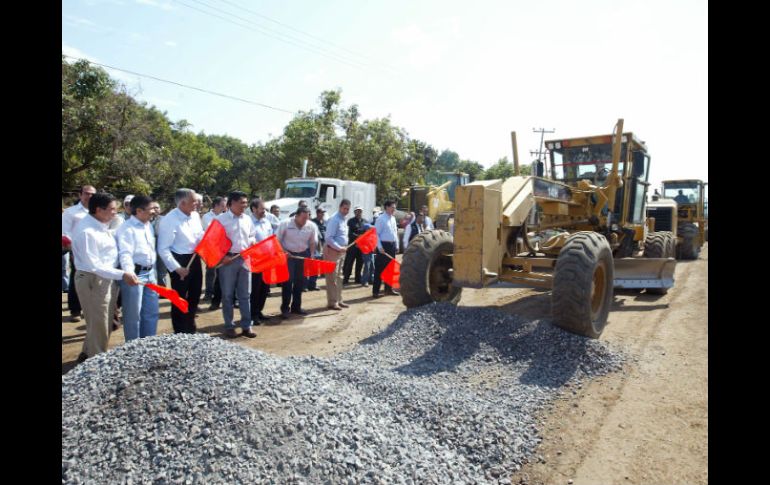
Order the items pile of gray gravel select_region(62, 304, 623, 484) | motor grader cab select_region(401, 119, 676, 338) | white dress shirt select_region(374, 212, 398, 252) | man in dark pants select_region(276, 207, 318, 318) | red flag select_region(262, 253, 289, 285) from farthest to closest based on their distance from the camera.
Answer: white dress shirt select_region(374, 212, 398, 252), man in dark pants select_region(276, 207, 318, 318), red flag select_region(262, 253, 289, 285), motor grader cab select_region(401, 119, 676, 338), pile of gray gravel select_region(62, 304, 623, 484)

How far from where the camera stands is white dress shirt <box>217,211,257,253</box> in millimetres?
6316

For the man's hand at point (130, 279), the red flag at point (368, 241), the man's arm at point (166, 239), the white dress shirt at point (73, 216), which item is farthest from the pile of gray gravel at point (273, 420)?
the red flag at point (368, 241)

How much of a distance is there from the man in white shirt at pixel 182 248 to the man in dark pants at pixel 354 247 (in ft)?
15.5

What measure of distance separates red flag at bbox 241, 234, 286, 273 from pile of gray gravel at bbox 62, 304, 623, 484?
2430 millimetres

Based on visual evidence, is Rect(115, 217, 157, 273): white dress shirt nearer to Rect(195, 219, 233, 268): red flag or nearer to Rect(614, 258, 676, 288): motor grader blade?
Rect(195, 219, 233, 268): red flag

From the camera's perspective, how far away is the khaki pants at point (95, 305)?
4.65m

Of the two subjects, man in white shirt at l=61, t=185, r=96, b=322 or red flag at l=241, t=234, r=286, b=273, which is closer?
man in white shirt at l=61, t=185, r=96, b=322

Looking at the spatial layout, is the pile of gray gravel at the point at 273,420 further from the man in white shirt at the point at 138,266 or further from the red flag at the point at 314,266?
the red flag at the point at 314,266

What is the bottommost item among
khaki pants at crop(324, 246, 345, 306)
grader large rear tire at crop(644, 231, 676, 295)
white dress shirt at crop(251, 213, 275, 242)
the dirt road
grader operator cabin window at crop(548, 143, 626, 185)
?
the dirt road

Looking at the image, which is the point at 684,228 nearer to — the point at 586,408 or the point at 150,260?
the point at 586,408

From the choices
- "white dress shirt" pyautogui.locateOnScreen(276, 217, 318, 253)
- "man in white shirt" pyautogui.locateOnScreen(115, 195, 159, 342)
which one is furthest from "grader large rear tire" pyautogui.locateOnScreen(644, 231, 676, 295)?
"man in white shirt" pyautogui.locateOnScreen(115, 195, 159, 342)

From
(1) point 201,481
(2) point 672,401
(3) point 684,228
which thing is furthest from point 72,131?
(3) point 684,228

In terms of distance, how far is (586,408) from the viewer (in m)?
4.29

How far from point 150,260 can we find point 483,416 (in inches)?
138
